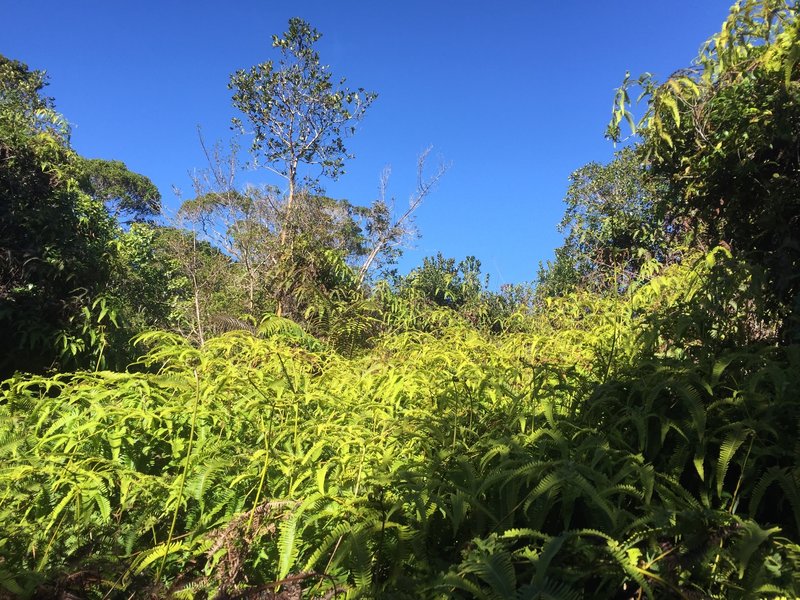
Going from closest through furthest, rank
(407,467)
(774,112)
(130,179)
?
(407,467)
(774,112)
(130,179)

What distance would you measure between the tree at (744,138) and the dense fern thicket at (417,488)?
545 millimetres

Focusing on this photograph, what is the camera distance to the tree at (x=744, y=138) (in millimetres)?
2572

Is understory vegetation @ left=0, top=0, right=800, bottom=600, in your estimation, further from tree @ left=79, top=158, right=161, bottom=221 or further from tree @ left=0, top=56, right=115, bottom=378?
tree @ left=79, top=158, right=161, bottom=221

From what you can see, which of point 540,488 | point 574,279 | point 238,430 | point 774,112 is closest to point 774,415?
point 540,488

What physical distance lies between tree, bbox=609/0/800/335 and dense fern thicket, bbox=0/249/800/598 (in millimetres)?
545

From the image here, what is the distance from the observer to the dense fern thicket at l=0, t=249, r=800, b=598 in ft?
4.12

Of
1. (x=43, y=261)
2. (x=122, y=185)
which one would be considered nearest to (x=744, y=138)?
(x=43, y=261)

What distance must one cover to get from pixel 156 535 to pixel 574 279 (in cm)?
920

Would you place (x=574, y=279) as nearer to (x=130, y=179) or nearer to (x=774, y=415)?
(x=774, y=415)

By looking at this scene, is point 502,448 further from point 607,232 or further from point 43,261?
point 607,232

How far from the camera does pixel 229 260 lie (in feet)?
30.9

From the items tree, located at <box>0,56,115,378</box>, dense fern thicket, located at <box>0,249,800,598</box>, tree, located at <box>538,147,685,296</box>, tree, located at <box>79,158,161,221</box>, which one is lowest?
dense fern thicket, located at <box>0,249,800,598</box>

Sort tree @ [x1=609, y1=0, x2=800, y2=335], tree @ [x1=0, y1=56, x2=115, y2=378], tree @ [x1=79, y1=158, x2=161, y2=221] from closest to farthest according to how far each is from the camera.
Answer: tree @ [x1=609, y1=0, x2=800, y2=335], tree @ [x1=0, y1=56, x2=115, y2=378], tree @ [x1=79, y1=158, x2=161, y2=221]

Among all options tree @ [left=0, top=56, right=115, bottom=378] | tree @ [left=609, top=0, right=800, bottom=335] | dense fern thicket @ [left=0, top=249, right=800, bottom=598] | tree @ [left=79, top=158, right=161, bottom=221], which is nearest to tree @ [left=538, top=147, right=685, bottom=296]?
tree @ [left=609, top=0, right=800, bottom=335]
